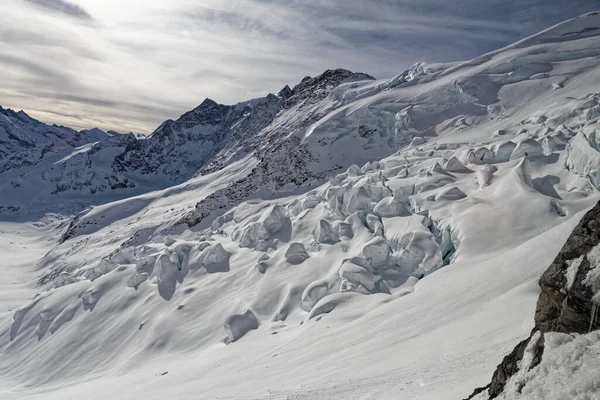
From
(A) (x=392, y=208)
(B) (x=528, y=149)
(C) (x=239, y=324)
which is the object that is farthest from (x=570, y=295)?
(B) (x=528, y=149)

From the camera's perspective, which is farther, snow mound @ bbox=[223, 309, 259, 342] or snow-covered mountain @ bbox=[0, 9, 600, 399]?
snow mound @ bbox=[223, 309, 259, 342]

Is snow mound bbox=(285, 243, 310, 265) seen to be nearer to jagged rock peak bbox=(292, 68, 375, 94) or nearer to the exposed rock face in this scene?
the exposed rock face

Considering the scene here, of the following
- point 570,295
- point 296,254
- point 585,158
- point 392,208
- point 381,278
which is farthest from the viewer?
point 296,254

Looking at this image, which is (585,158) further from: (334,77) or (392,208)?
(334,77)

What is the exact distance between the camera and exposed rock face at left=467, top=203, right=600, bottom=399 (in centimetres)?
491

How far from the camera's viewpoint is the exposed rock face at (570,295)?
4.91 m

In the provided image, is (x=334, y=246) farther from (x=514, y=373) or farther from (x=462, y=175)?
(x=514, y=373)

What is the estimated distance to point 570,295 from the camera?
202 inches

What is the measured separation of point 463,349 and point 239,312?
57.9ft

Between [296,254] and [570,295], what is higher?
[570,295]

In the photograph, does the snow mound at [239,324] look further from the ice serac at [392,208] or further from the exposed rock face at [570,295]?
the exposed rock face at [570,295]

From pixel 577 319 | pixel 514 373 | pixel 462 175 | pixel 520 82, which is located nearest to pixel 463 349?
pixel 514 373

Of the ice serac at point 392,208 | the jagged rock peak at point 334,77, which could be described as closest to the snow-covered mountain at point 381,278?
the ice serac at point 392,208

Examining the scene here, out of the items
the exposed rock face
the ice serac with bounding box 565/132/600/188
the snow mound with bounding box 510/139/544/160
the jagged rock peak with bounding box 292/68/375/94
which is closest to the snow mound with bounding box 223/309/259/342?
the exposed rock face
